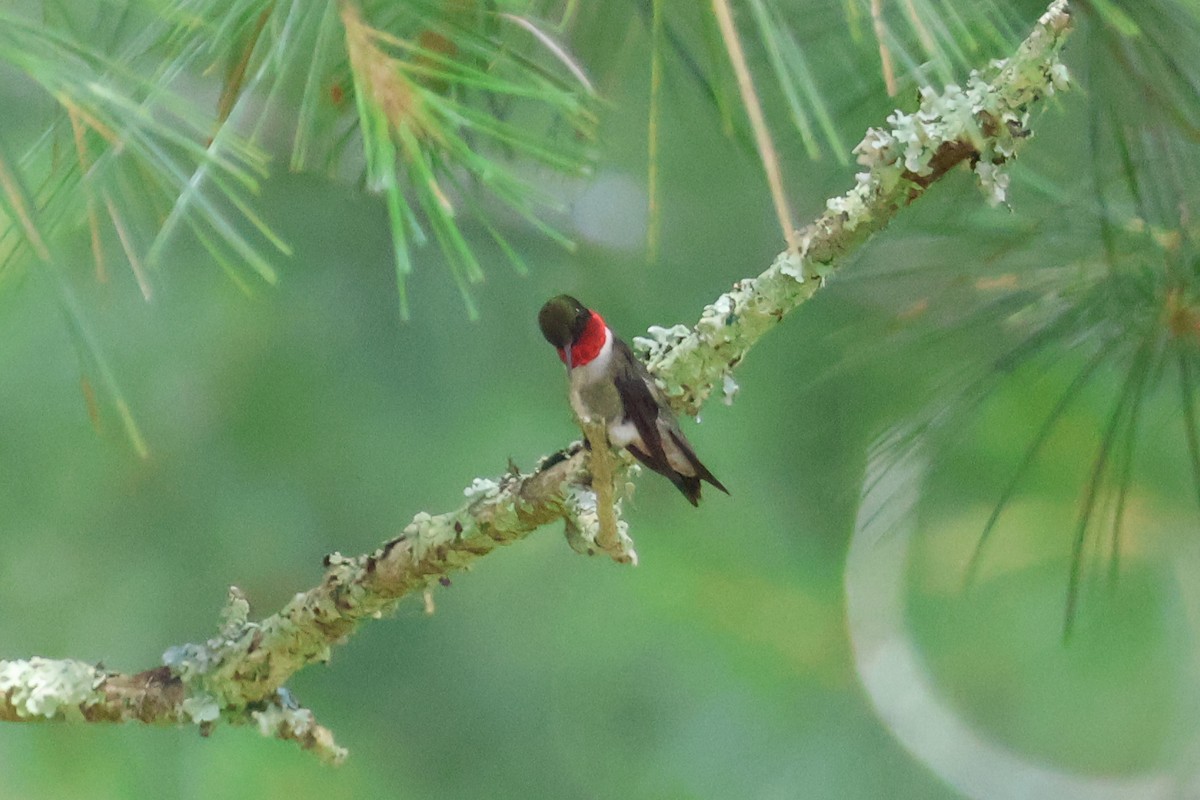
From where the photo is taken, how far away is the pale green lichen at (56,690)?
2.22 feet

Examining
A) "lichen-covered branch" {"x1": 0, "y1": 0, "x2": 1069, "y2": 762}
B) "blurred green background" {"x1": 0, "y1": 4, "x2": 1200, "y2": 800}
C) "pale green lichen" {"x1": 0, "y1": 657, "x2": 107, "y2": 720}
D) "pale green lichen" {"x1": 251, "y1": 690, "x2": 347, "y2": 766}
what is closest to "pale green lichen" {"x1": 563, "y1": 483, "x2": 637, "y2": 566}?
"lichen-covered branch" {"x1": 0, "y1": 0, "x2": 1069, "y2": 762}

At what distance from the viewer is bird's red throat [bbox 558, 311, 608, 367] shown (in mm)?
647

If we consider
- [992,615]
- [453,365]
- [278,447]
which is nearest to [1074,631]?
[992,615]

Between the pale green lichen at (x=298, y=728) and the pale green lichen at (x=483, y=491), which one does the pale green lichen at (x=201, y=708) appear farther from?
the pale green lichen at (x=483, y=491)

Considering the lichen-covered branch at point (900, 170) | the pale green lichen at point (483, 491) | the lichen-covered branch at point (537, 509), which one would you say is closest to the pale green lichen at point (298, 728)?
the lichen-covered branch at point (537, 509)

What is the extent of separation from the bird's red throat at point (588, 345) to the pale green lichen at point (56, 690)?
1.11 feet

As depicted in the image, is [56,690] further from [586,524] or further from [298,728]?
[586,524]

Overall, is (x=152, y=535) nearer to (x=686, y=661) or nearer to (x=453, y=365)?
(x=453, y=365)

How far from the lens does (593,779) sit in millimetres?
1111

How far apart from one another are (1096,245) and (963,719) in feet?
1.80

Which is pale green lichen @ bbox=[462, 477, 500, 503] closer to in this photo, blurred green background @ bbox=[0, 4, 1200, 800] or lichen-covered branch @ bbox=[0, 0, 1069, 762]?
lichen-covered branch @ bbox=[0, 0, 1069, 762]

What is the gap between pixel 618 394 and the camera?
1.93 ft

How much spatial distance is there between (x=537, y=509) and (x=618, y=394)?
0.24 ft

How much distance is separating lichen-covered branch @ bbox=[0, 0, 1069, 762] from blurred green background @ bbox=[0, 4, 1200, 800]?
0.29 m
